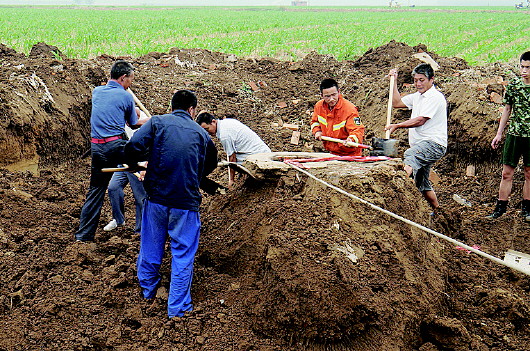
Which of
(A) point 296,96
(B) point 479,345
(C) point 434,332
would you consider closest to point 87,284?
(C) point 434,332

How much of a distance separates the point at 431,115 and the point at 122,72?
377cm

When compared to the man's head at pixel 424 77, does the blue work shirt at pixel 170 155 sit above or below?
below

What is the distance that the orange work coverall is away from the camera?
5.97 m

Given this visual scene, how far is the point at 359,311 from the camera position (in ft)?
12.6

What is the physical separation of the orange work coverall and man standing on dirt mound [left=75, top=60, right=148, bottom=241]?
7.94 feet

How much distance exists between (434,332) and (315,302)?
112 centimetres

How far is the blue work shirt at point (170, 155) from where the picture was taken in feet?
13.9

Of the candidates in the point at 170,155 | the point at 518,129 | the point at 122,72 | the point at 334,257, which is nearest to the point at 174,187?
the point at 170,155

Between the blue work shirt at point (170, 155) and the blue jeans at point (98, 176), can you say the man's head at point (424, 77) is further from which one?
the blue jeans at point (98, 176)

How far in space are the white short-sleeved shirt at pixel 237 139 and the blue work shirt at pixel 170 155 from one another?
1.50m

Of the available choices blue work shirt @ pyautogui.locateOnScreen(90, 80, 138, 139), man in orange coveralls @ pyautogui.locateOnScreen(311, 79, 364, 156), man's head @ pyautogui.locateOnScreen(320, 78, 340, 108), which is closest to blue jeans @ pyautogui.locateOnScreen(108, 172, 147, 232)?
blue work shirt @ pyautogui.locateOnScreen(90, 80, 138, 139)

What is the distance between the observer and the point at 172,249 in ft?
14.4

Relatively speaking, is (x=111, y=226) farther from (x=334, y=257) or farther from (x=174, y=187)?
(x=334, y=257)

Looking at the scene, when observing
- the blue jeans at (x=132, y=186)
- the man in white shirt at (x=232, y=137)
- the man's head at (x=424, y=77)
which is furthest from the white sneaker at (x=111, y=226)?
the man's head at (x=424, y=77)
